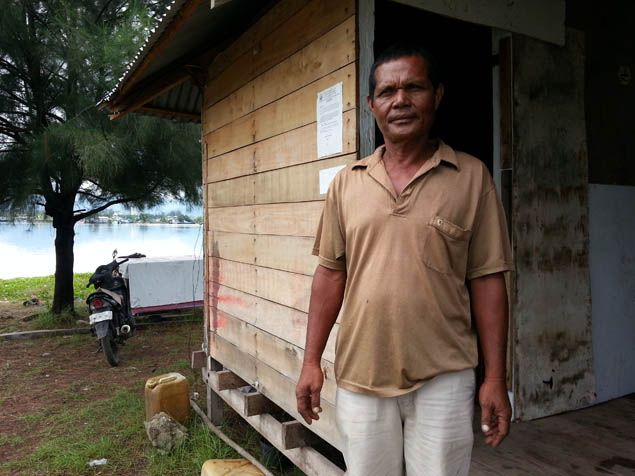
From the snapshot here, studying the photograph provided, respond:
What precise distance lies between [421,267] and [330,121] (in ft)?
4.07

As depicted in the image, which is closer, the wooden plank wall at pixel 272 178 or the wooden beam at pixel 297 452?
the wooden plank wall at pixel 272 178

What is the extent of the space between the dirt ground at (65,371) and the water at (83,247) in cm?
172

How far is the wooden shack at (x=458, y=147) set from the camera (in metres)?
2.74

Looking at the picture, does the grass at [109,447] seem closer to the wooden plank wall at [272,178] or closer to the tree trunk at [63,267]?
the wooden plank wall at [272,178]

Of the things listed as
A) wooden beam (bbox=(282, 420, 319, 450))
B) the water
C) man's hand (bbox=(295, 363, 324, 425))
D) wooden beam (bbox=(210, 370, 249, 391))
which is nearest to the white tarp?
the water

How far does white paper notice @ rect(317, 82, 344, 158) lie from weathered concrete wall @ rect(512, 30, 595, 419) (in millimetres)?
1183

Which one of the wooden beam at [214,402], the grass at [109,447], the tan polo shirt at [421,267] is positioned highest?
→ the tan polo shirt at [421,267]

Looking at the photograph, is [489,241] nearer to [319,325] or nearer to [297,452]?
[319,325]

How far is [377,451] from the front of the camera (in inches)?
63.2

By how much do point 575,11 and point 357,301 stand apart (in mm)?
2674

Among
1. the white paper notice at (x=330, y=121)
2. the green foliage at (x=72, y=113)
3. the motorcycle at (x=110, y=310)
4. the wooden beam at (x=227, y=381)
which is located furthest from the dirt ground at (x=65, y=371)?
the white paper notice at (x=330, y=121)

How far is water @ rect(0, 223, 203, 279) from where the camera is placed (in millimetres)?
9617

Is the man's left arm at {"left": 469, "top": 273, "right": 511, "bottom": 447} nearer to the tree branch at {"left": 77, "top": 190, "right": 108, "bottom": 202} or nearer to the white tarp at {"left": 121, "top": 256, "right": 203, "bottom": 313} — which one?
the white tarp at {"left": 121, "top": 256, "right": 203, "bottom": 313}

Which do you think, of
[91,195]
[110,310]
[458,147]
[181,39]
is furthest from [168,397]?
[91,195]
